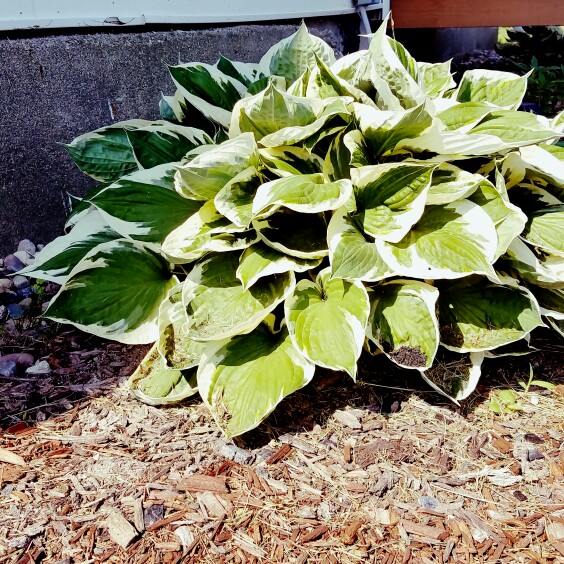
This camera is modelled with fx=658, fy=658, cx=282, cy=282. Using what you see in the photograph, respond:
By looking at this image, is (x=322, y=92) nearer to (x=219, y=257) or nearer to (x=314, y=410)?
(x=219, y=257)

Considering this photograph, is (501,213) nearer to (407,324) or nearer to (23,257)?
A: (407,324)

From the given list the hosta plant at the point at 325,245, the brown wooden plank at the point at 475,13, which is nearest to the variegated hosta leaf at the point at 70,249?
the hosta plant at the point at 325,245

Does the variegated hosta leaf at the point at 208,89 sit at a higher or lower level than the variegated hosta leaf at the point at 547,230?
higher

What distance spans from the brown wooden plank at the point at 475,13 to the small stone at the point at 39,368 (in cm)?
428

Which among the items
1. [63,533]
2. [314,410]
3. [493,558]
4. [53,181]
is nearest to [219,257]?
[314,410]

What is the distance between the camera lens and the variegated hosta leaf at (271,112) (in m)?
1.84

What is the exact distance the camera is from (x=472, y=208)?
5.95 feet

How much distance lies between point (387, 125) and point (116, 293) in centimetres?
96

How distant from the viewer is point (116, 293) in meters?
2.04

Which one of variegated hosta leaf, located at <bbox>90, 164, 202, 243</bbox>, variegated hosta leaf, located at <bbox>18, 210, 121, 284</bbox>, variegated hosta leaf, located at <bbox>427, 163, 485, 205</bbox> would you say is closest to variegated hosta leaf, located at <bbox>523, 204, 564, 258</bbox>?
variegated hosta leaf, located at <bbox>427, 163, 485, 205</bbox>

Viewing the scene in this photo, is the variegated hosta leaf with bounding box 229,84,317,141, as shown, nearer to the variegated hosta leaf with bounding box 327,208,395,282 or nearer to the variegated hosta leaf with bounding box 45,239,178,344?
the variegated hosta leaf with bounding box 327,208,395,282

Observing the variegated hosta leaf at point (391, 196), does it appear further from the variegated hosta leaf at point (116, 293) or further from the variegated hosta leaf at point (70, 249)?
the variegated hosta leaf at point (70, 249)

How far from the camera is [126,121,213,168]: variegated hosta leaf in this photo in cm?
219

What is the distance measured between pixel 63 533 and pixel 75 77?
2.21 meters
